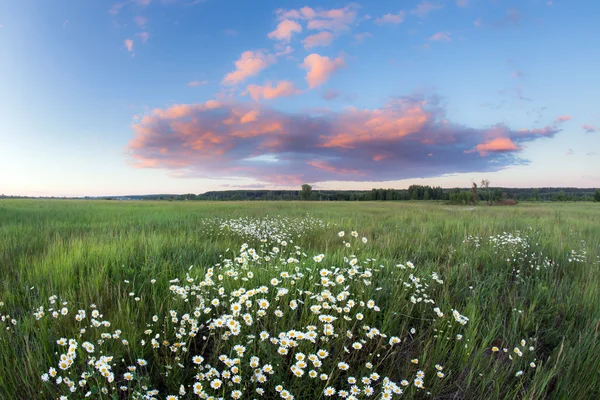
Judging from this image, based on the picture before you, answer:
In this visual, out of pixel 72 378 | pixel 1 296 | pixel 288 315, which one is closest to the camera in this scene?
pixel 72 378

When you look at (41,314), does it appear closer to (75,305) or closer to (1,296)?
(75,305)

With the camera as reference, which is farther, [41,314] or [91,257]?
[91,257]

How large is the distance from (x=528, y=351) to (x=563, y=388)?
0.63 metres

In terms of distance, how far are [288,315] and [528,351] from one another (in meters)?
2.64

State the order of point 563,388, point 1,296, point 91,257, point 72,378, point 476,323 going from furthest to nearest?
1. point 91,257
2. point 1,296
3. point 476,323
4. point 563,388
5. point 72,378

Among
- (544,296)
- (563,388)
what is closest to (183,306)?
(563,388)

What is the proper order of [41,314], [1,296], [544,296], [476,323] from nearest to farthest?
[41,314]
[476,323]
[1,296]
[544,296]

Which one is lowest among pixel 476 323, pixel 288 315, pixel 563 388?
pixel 563 388

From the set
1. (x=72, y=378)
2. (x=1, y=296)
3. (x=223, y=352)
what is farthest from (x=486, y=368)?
(x=1, y=296)

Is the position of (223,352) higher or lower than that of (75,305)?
lower

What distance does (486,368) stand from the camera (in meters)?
2.85

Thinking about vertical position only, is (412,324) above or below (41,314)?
below

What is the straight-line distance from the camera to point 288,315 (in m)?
3.22

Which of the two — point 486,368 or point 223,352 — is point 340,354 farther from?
point 486,368
